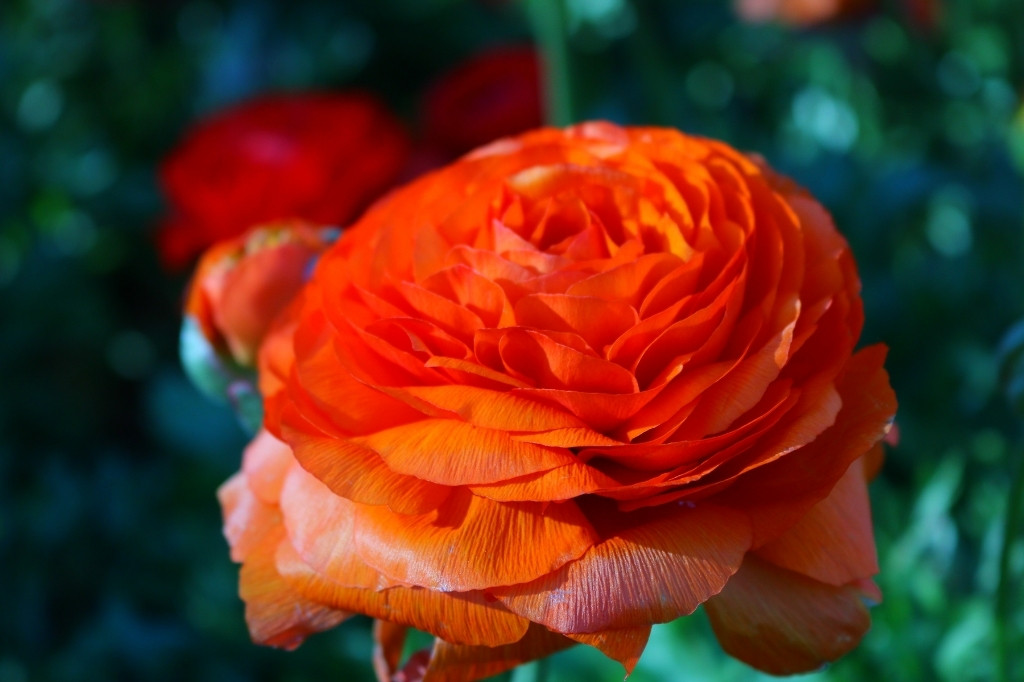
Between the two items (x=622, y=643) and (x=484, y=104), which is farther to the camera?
(x=484, y=104)

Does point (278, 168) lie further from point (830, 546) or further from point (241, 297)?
point (830, 546)

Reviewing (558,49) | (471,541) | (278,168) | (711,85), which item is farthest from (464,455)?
(711,85)

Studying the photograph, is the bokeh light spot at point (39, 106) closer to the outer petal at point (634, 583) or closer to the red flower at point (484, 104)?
the red flower at point (484, 104)

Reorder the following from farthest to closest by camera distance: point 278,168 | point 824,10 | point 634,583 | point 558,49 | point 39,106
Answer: point 39,106, point 824,10, point 278,168, point 558,49, point 634,583

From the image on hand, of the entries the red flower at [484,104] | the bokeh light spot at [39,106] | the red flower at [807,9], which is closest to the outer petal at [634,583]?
the red flower at [484,104]

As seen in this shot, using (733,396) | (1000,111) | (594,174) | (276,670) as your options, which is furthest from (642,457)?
(1000,111)

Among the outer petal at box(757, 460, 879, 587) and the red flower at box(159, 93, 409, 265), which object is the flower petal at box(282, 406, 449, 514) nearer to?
the outer petal at box(757, 460, 879, 587)

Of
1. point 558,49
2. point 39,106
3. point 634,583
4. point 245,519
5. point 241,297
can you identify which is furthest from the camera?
point 39,106
